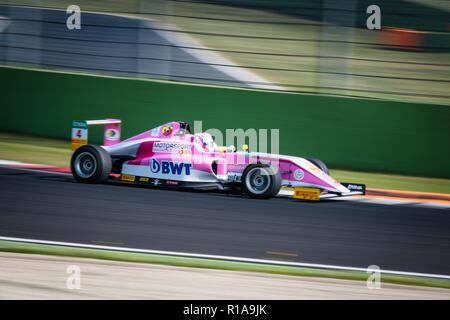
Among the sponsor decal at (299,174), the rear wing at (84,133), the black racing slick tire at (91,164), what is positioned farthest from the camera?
the rear wing at (84,133)

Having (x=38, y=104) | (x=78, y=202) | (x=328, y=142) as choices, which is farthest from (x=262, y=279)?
(x=38, y=104)

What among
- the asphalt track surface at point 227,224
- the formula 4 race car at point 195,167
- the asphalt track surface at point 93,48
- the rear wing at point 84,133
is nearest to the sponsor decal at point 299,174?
the formula 4 race car at point 195,167

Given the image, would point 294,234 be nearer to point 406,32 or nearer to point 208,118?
point 208,118

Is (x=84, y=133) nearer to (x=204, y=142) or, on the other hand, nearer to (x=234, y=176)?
(x=204, y=142)

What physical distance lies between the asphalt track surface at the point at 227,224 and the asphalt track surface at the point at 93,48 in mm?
3980

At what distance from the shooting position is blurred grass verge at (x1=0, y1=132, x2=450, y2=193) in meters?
12.2

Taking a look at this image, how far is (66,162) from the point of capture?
1278cm

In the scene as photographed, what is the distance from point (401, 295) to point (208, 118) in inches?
337

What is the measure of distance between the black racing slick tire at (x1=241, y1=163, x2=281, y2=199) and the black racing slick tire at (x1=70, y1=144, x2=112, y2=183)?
216cm

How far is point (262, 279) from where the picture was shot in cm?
607

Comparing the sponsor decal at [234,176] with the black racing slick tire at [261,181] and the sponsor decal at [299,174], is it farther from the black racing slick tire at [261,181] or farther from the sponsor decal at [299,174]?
the sponsor decal at [299,174]

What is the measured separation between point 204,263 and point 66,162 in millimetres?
6827

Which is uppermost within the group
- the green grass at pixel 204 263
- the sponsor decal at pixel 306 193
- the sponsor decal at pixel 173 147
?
the sponsor decal at pixel 173 147

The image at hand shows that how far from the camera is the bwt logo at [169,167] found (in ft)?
33.7
